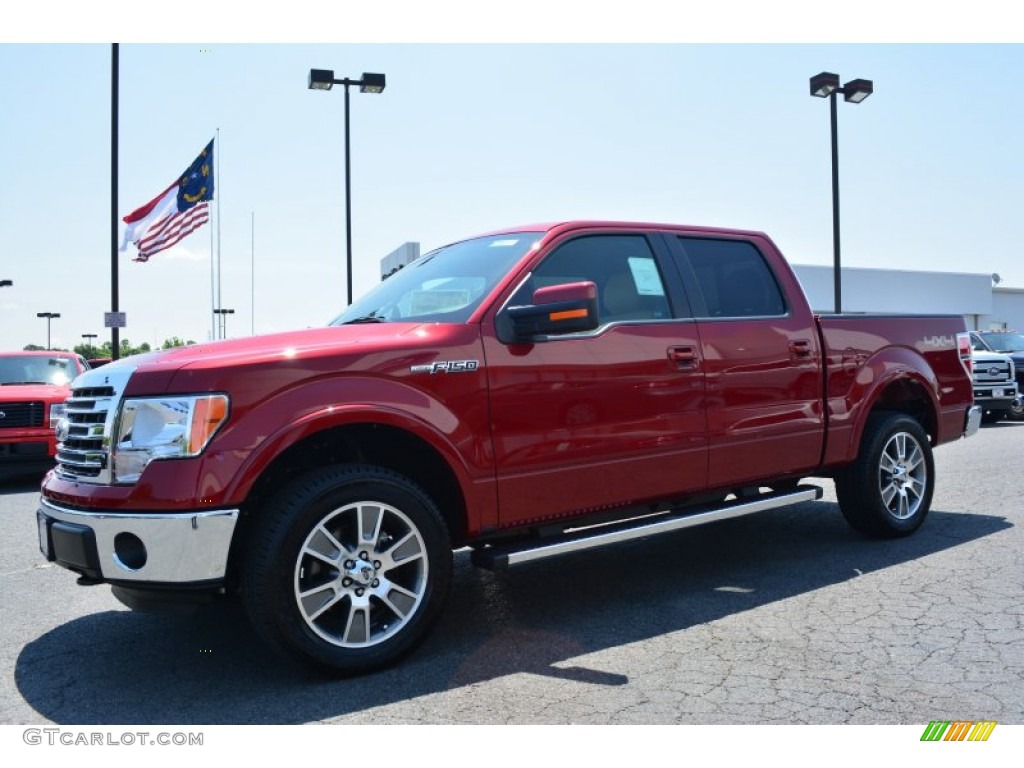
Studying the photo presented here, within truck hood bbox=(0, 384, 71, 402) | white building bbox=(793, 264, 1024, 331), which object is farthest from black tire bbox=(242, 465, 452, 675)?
white building bbox=(793, 264, 1024, 331)

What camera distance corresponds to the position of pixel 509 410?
4117 mm

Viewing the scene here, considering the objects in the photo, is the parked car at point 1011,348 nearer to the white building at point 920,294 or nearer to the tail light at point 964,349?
the tail light at point 964,349

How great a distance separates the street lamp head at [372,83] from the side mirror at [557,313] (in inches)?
640

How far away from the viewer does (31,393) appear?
1037 cm

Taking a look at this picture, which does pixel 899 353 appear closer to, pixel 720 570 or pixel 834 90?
pixel 720 570

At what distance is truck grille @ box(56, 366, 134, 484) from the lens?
11.7ft

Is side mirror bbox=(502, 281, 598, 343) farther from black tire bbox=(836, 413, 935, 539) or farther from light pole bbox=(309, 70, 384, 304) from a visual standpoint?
light pole bbox=(309, 70, 384, 304)

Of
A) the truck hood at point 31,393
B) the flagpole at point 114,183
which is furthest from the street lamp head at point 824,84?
the truck hood at point 31,393

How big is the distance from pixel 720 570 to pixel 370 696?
261cm

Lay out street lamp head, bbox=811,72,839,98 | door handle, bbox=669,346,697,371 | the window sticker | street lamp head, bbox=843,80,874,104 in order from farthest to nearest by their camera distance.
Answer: street lamp head, bbox=843,80,874,104 → street lamp head, bbox=811,72,839,98 → the window sticker → door handle, bbox=669,346,697,371

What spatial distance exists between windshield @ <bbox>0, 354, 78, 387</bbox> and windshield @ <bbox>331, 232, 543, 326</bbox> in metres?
7.93

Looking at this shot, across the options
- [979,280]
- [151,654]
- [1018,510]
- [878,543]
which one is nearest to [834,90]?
[1018,510]

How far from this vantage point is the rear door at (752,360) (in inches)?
194

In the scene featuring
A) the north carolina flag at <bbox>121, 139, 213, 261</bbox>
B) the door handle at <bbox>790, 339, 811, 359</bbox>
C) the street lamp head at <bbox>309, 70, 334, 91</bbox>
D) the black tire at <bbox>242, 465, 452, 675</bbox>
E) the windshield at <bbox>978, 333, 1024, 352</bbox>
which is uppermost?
the street lamp head at <bbox>309, 70, 334, 91</bbox>
